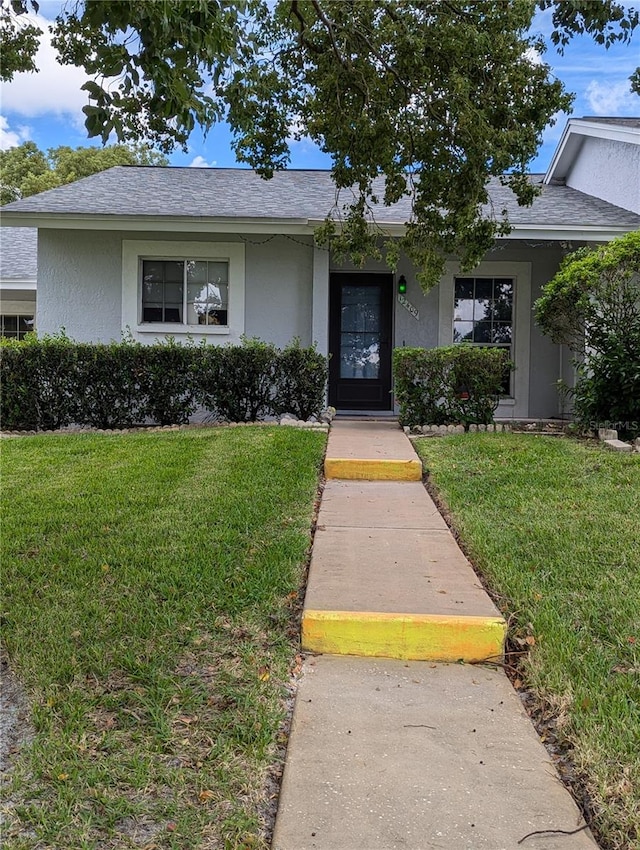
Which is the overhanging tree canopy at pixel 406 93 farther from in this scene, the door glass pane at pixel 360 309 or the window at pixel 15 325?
the window at pixel 15 325

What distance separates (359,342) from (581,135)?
20.0 ft

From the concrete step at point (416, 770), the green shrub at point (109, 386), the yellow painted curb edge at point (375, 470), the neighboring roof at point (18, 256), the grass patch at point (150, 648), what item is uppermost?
the neighboring roof at point (18, 256)

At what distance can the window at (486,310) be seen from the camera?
1077cm

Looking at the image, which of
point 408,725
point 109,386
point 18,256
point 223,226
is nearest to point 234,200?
point 223,226

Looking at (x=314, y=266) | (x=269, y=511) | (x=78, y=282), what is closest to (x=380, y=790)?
(x=269, y=511)

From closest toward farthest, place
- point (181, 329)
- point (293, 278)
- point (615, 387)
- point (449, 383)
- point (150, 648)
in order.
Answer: point (150, 648) → point (615, 387) → point (449, 383) → point (181, 329) → point (293, 278)

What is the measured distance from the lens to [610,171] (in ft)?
37.1

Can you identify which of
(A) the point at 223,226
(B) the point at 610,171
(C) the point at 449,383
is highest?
(B) the point at 610,171

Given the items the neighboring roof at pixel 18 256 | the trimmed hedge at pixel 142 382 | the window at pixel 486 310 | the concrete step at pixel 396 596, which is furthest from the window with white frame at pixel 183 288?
the concrete step at pixel 396 596

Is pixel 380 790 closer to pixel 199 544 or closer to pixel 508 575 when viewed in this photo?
pixel 508 575

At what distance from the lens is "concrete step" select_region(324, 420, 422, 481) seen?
20.2 ft

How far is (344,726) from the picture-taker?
89.2 inches

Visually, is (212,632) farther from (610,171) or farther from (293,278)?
(610,171)

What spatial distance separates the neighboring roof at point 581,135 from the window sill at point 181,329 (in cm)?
729
